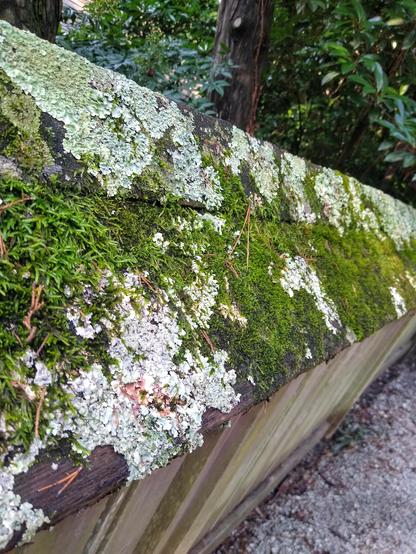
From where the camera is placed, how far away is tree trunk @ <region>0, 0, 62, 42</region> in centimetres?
188

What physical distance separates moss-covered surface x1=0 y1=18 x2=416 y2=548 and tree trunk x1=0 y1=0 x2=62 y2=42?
47.0 inches

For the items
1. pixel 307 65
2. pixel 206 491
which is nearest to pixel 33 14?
pixel 206 491

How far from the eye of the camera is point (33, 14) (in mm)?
1925

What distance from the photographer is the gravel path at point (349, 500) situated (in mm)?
2812

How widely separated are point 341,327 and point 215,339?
69 cm

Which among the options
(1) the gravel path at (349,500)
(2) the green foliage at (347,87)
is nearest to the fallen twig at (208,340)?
(1) the gravel path at (349,500)

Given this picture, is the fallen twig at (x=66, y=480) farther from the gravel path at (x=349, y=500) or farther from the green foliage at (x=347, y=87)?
the green foliage at (x=347, y=87)

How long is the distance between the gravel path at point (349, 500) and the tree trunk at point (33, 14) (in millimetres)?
2948

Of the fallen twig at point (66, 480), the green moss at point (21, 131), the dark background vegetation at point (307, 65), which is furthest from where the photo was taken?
the dark background vegetation at point (307, 65)

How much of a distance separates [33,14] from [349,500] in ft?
12.0

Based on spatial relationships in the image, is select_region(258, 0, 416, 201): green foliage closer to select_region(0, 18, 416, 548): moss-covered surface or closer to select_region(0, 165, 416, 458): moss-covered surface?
select_region(0, 165, 416, 458): moss-covered surface

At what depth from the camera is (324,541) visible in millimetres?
2850

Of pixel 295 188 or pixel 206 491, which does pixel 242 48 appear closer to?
pixel 295 188

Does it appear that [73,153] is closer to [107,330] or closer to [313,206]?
[107,330]
